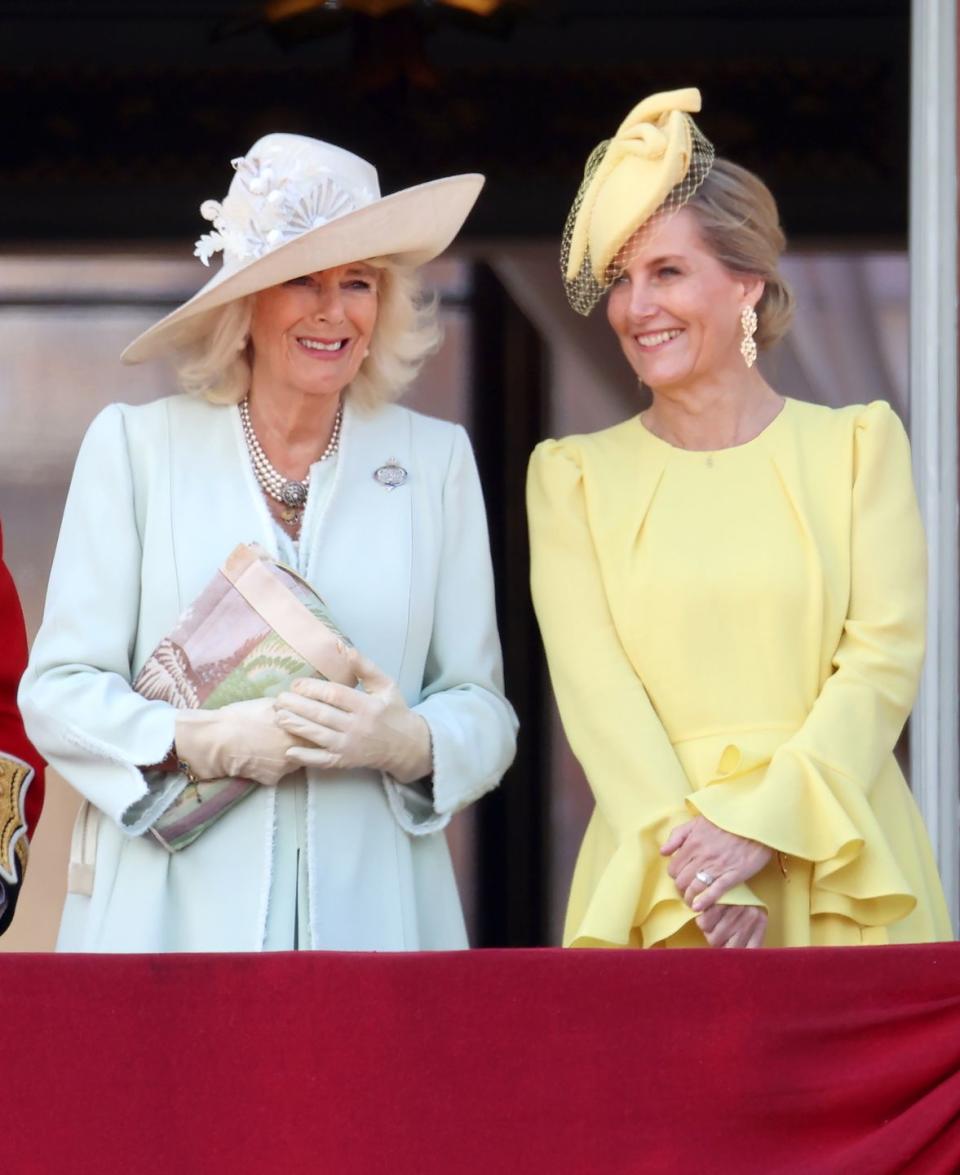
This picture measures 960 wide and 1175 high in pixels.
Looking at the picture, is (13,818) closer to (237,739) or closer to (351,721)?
(237,739)

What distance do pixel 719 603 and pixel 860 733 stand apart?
11.1 inches

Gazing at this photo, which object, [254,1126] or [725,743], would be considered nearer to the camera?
[254,1126]

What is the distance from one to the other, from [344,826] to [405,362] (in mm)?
729

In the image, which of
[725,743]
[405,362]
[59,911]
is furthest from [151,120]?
[725,743]

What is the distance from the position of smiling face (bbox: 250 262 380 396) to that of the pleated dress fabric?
1.26 ft

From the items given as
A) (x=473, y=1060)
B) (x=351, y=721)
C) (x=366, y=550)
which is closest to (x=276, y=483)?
(x=366, y=550)

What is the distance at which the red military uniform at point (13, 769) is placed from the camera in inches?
143

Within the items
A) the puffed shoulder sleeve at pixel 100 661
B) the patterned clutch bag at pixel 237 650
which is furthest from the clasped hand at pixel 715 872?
the puffed shoulder sleeve at pixel 100 661

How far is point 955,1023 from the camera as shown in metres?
2.95

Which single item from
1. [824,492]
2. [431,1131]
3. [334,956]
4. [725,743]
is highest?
[824,492]

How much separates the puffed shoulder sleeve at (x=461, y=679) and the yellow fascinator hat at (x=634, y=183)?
1.11ft

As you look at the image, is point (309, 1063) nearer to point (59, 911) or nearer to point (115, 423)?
point (115, 423)

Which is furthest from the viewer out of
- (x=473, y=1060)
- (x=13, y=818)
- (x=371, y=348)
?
(x=371, y=348)

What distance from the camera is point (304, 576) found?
363 centimetres
